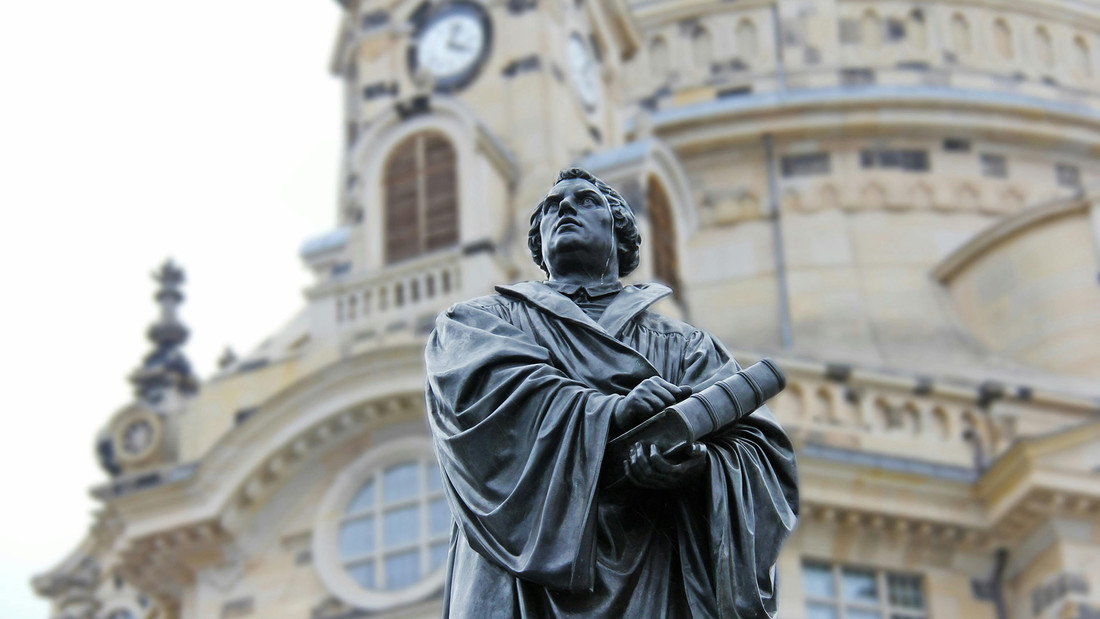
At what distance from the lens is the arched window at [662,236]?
28.2 metres

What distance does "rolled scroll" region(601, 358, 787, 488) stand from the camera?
5242 mm

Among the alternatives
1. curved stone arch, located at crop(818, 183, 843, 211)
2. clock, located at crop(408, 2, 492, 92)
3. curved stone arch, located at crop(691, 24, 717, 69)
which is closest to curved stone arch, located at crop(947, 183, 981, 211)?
curved stone arch, located at crop(818, 183, 843, 211)

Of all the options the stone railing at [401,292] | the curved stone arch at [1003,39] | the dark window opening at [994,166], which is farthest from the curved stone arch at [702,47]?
the stone railing at [401,292]

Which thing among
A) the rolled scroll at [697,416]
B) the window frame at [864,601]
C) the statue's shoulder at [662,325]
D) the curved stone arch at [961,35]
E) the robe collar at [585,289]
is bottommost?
the rolled scroll at [697,416]

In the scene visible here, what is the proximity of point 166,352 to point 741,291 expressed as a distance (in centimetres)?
1019

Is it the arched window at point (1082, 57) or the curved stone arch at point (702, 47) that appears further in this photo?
the arched window at point (1082, 57)

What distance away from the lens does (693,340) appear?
586 centimetres

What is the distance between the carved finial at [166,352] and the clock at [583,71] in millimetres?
6178

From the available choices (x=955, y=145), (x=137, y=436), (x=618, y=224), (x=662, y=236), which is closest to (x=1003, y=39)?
(x=955, y=145)

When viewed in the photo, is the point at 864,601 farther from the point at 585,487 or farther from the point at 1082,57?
the point at 585,487

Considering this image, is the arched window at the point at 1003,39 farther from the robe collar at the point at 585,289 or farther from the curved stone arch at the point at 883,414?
the robe collar at the point at 585,289

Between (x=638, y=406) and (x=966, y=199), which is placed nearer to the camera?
(x=638, y=406)

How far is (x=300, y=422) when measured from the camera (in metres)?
24.0

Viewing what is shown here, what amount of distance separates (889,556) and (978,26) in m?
15.9
